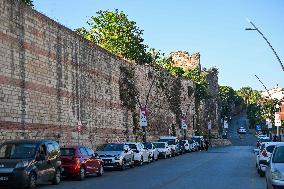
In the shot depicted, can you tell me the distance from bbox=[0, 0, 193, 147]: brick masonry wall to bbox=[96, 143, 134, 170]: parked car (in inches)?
142

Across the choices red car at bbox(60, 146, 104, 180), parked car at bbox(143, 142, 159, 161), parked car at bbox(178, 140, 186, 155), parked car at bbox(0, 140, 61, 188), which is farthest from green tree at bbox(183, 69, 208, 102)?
parked car at bbox(0, 140, 61, 188)

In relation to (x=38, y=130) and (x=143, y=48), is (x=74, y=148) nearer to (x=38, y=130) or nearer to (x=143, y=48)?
(x=38, y=130)

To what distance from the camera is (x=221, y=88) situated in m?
185

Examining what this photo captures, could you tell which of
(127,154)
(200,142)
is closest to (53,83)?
(127,154)

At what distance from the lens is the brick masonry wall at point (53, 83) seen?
26.2 m

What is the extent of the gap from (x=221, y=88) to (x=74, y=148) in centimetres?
16607

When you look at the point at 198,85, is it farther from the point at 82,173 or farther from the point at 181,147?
the point at 82,173

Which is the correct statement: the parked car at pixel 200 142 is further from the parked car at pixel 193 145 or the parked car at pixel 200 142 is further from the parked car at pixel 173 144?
the parked car at pixel 173 144

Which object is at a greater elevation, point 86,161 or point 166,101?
point 166,101

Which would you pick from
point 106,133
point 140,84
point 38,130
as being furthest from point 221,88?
point 38,130

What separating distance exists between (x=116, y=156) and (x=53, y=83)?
21.5ft

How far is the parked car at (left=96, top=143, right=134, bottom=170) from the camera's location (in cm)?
2825

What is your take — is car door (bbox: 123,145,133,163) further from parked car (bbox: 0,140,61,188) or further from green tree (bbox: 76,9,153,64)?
green tree (bbox: 76,9,153,64)

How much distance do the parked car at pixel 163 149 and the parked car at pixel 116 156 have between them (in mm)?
13474
